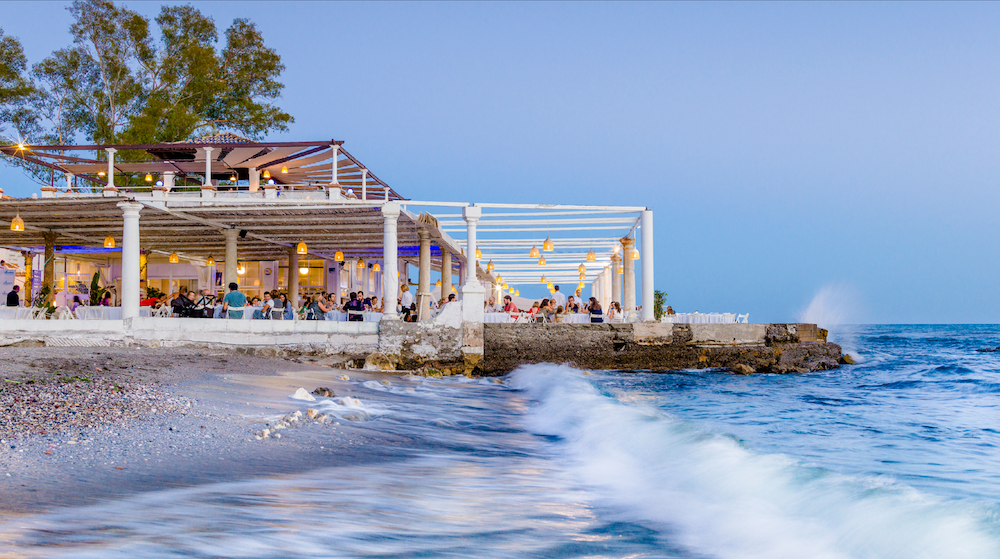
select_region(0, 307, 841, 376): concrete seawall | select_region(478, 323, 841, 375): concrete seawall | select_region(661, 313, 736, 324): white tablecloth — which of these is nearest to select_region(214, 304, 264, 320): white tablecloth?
select_region(0, 307, 841, 376): concrete seawall

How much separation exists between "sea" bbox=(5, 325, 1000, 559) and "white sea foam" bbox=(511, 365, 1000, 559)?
0.02m

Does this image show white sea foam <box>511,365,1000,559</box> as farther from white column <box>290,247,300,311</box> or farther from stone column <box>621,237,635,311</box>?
white column <box>290,247,300,311</box>

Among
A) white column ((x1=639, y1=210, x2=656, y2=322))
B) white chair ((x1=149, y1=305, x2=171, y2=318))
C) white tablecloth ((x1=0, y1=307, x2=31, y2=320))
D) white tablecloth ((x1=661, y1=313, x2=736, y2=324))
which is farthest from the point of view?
white tablecloth ((x1=661, y1=313, x2=736, y2=324))

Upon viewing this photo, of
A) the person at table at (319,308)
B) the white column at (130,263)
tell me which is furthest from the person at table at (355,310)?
the white column at (130,263)

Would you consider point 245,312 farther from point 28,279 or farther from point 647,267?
point 28,279

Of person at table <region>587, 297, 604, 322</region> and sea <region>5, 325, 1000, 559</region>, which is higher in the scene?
person at table <region>587, 297, 604, 322</region>

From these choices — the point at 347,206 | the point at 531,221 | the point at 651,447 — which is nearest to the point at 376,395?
the point at 651,447

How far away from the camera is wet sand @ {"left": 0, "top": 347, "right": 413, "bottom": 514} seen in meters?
3.83

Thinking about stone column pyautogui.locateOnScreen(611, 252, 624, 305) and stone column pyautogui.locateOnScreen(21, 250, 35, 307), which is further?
stone column pyautogui.locateOnScreen(611, 252, 624, 305)

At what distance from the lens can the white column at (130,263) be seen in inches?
517

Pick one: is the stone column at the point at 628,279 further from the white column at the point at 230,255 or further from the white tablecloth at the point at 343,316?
the white column at the point at 230,255

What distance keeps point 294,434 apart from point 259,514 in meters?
2.07

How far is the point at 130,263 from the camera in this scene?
13281 mm

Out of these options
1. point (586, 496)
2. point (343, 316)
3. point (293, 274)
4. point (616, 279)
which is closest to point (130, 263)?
point (343, 316)
